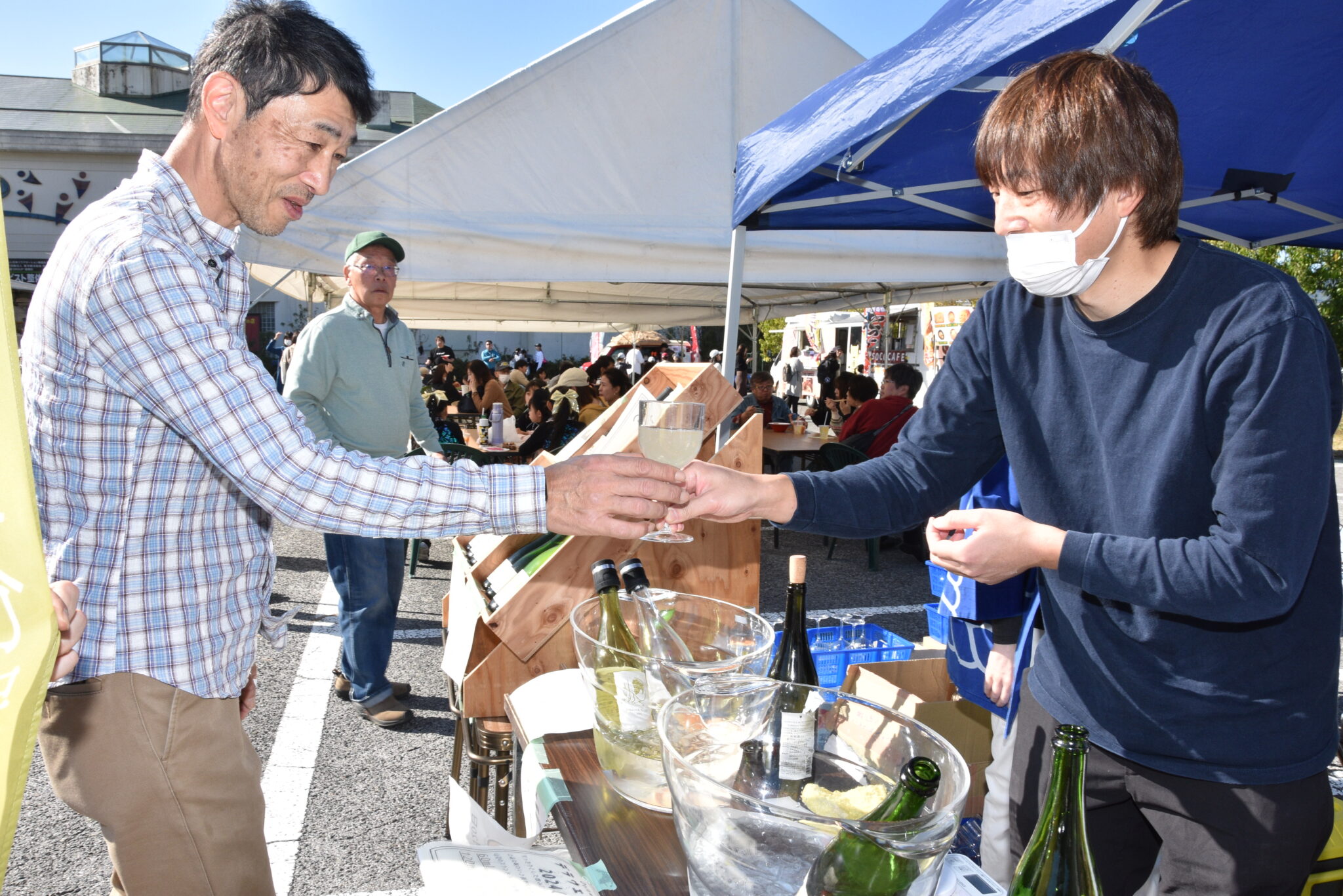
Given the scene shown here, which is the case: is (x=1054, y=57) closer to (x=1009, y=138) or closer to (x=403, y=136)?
(x=1009, y=138)

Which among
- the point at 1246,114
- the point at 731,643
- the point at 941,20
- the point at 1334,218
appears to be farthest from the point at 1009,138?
the point at 1334,218

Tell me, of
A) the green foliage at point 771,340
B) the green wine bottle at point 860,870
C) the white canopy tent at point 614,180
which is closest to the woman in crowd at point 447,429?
the white canopy tent at point 614,180

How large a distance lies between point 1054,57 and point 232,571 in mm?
1556

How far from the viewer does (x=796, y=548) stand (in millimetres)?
7551

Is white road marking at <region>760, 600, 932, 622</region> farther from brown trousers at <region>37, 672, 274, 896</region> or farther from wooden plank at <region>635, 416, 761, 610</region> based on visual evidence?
brown trousers at <region>37, 672, 274, 896</region>

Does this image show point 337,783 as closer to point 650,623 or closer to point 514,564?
point 514,564

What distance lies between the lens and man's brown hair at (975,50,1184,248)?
1223mm

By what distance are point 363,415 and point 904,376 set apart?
17.9ft

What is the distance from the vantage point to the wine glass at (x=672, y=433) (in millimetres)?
1784

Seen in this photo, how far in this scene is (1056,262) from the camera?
1.30 m

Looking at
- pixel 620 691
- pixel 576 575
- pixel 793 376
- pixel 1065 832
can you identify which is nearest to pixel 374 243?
pixel 576 575

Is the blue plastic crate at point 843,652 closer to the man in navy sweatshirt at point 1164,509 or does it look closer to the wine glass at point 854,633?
the wine glass at point 854,633

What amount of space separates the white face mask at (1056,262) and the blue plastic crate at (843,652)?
5.00ft

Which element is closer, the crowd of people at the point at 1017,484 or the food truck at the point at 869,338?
the crowd of people at the point at 1017,484
